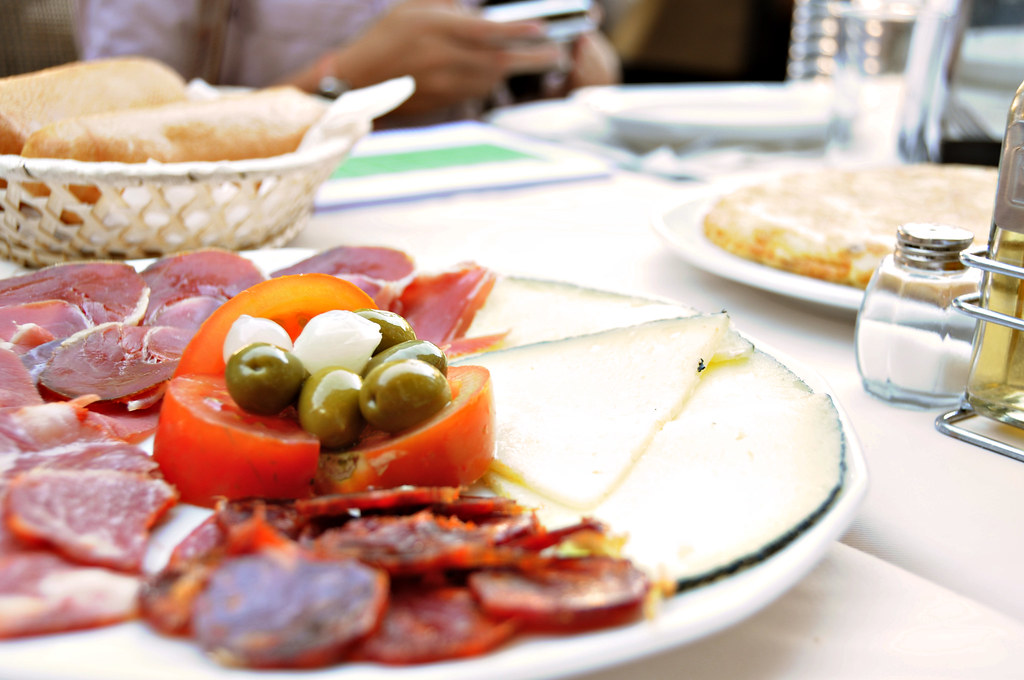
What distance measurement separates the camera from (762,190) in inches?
57.9

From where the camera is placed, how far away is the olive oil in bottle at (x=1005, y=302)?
Answer: 2.46ft

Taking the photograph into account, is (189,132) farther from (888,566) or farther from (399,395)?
(888,566)

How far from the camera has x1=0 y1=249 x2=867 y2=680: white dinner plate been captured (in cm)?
45

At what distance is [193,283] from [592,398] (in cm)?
53

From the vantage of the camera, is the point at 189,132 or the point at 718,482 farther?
the point at 189,132

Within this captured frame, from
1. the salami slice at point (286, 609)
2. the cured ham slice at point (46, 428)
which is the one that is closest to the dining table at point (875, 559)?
the salami slice at point (286, 609)

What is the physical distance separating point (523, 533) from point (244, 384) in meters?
0.26

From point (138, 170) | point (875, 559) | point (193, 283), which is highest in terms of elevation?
point (138, 170)

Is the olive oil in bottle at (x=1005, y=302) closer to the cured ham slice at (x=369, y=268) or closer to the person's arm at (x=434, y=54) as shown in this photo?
the cured ham slice at (x=369, y=268)

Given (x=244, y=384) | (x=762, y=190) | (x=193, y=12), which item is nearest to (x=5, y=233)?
(x=244, y=384)

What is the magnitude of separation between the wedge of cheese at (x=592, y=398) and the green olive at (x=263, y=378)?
18cm

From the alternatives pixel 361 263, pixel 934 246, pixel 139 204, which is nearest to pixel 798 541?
pixel 934 246

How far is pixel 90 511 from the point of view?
59 cm

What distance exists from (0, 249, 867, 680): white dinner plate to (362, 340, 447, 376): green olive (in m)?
0.29
